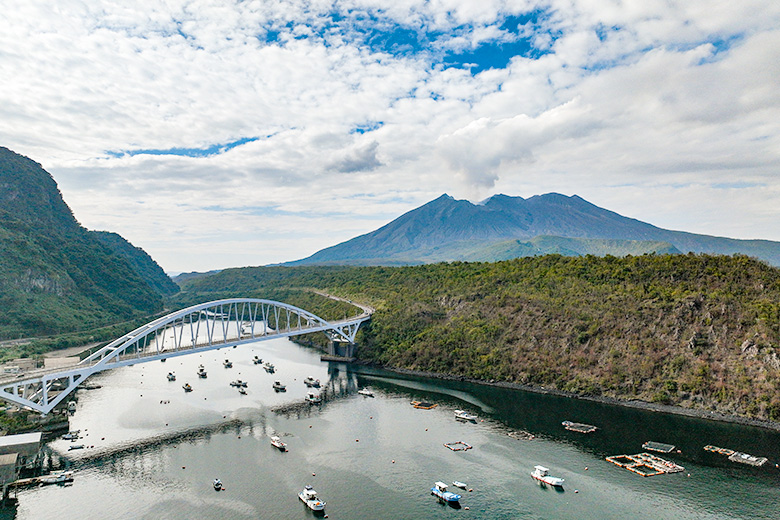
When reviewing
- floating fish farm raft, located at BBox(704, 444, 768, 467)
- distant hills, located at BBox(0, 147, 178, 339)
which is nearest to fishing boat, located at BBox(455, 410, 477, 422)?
floating fish farm raft, located at BBox(704, 444, 768, 467)

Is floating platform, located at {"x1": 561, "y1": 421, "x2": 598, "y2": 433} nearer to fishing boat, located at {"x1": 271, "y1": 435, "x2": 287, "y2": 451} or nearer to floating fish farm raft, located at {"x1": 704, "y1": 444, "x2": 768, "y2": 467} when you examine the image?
floating fish farm raft, located at {"x1": 704, "y1": 444, "x2": 768, "y2": 467}

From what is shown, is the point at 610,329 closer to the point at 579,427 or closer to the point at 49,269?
the point at 579,427

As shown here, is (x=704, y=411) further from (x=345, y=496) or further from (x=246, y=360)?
(x=246, y=360)

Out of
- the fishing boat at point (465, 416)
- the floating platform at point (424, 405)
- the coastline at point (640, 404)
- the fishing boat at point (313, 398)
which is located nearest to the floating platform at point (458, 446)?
the fishing boat at point (465, 416)

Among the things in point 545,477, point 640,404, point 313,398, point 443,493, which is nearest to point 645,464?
point 545,477

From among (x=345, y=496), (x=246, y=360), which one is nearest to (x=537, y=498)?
(x=345, y=496)

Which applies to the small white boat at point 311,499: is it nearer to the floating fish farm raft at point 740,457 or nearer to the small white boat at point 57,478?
the small white boat at point 57,478
